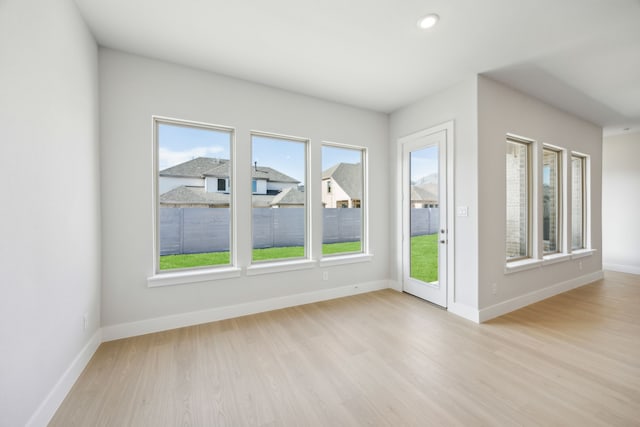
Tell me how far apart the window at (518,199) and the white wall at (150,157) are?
258 cm

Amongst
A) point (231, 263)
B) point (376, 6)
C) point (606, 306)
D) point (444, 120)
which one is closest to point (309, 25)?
point (376, 6)

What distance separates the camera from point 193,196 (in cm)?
303

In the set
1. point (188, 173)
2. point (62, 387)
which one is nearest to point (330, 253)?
point (188, 173)

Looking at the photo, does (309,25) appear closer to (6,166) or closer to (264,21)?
(264,21)

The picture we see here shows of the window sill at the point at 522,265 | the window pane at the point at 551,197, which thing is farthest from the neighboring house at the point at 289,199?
the window pane at the point at 551,197

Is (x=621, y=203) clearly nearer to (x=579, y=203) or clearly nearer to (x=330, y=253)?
(x=579, y=203)

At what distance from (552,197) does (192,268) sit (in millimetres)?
5560

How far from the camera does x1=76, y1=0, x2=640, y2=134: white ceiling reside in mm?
2016

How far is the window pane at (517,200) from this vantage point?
355 centimetres

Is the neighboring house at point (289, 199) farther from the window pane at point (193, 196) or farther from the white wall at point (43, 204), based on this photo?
the white wall at point (43, 204)

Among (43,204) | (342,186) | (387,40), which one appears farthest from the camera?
(342,186)

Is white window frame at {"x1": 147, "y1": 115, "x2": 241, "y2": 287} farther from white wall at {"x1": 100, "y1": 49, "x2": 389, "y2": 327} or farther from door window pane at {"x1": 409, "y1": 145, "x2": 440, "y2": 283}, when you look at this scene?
door window pane at {"x1": 409, "y1": 145, "x2": 440, "y2": 283}

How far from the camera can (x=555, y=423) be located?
1.53 metres

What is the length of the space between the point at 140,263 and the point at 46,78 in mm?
1713
